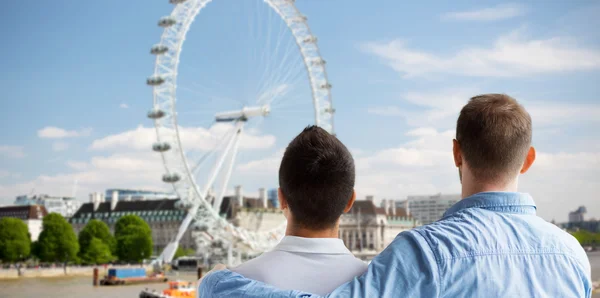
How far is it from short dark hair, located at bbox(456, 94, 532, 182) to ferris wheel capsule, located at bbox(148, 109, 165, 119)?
2956cm

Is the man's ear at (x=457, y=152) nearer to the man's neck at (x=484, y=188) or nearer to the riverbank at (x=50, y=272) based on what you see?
the man's neck at (x=484, y=188)

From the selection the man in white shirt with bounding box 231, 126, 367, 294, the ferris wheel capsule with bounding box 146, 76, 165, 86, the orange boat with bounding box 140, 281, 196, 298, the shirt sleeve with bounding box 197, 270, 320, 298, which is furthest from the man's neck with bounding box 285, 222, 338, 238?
the ferris wheel capsule with bounding box 146, 76, 165, 86

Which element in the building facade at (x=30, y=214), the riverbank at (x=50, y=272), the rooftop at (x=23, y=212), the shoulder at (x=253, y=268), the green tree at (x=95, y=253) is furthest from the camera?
the rooftop at (x=23, y=212)

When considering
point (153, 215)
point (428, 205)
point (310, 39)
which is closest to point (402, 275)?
point (310, 39)

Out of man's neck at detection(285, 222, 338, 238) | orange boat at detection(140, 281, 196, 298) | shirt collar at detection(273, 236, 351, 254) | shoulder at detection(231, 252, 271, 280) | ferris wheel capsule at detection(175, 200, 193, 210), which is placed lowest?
orange boat at detection(140, 281, 196, 298)

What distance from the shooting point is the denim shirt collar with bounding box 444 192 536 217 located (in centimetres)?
185

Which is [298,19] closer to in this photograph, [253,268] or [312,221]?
[312,221]

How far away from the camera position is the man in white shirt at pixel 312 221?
1829 mm

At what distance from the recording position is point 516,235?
176 cm

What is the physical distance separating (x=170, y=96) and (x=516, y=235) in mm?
29891

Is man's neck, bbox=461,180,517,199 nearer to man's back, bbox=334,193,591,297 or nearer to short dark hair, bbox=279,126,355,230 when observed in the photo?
man's back, bbox=334,193,591,297

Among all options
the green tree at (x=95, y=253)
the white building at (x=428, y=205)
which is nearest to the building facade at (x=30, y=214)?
the green tree at (x=95, y=253)

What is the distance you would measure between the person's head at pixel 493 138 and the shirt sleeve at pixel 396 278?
14.2 inches

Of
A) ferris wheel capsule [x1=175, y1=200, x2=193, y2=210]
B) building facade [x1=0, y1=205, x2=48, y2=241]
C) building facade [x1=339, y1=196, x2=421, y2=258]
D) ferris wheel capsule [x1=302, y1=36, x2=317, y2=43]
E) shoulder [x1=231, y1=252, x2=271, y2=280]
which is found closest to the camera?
shoulder [x1=231, y1=252, x2=271, y2=280]
